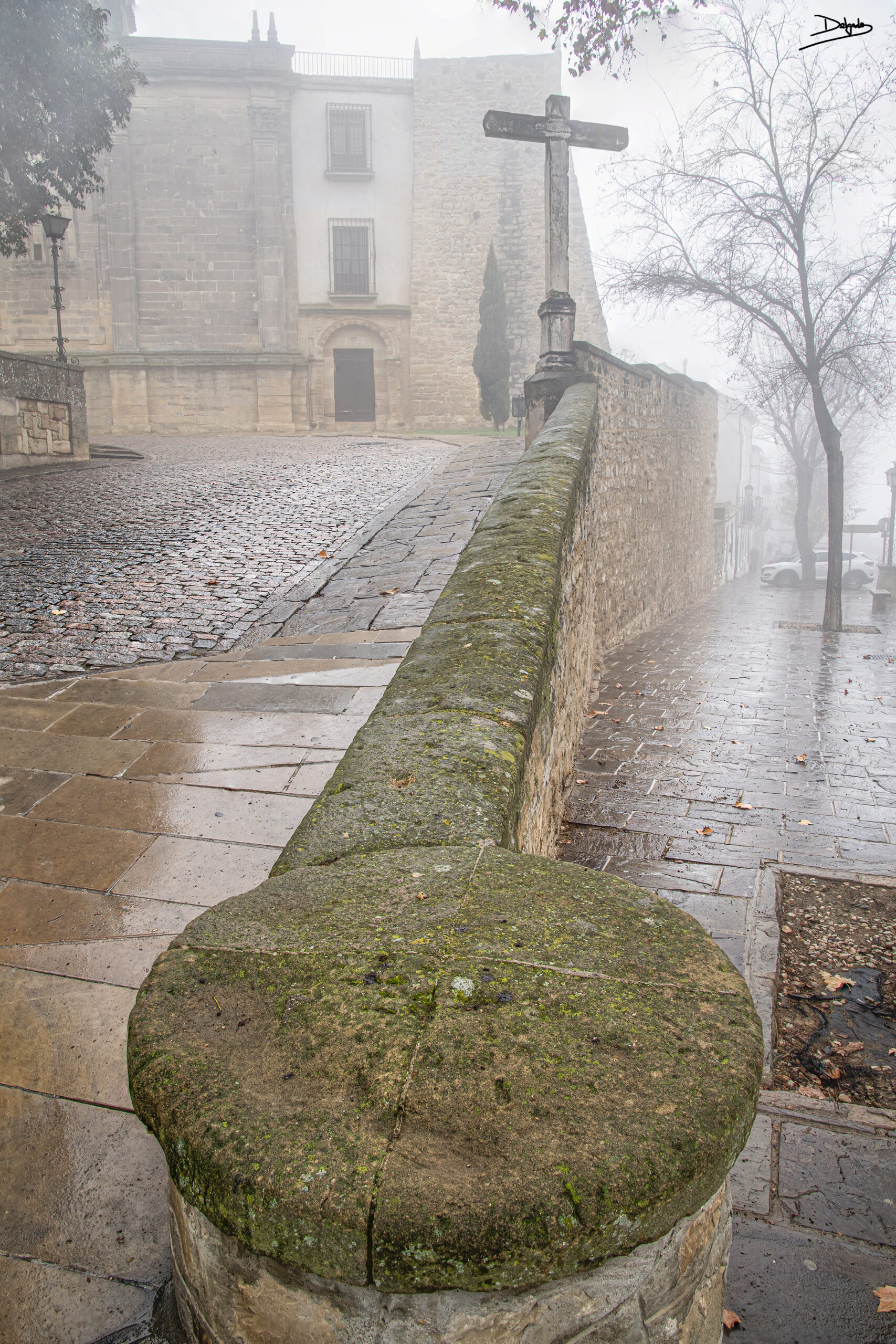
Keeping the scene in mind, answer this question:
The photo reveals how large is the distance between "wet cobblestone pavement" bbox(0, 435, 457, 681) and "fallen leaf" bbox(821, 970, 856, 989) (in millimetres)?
3637

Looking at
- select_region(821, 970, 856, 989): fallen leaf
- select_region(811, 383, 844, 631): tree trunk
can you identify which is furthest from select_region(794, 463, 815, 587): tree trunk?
select_region(821, 970, 856, 989): fallen leaf

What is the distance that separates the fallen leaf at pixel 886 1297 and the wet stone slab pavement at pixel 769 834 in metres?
0.02

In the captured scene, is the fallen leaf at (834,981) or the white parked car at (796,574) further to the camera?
the white parked car at (796,574)

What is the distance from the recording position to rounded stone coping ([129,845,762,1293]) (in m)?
0.97

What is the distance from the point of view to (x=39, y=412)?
12.4 meters

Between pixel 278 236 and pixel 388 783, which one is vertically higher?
pixel 278 236

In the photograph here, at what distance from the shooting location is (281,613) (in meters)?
6.04

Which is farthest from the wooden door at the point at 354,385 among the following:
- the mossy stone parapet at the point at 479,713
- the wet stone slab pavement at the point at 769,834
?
the mossy stone parapet at the point at 479,713

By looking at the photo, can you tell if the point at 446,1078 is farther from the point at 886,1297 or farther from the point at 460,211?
the point at 460,211

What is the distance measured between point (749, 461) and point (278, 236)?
29.5 m

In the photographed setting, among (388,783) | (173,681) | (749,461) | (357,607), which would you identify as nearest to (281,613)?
(357,607)

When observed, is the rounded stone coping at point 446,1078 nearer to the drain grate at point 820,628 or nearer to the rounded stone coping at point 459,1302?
the rounded stone coping at point 459,1302

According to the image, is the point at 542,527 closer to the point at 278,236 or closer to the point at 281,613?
the point at 281,613

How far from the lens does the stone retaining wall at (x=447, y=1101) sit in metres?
0.98
